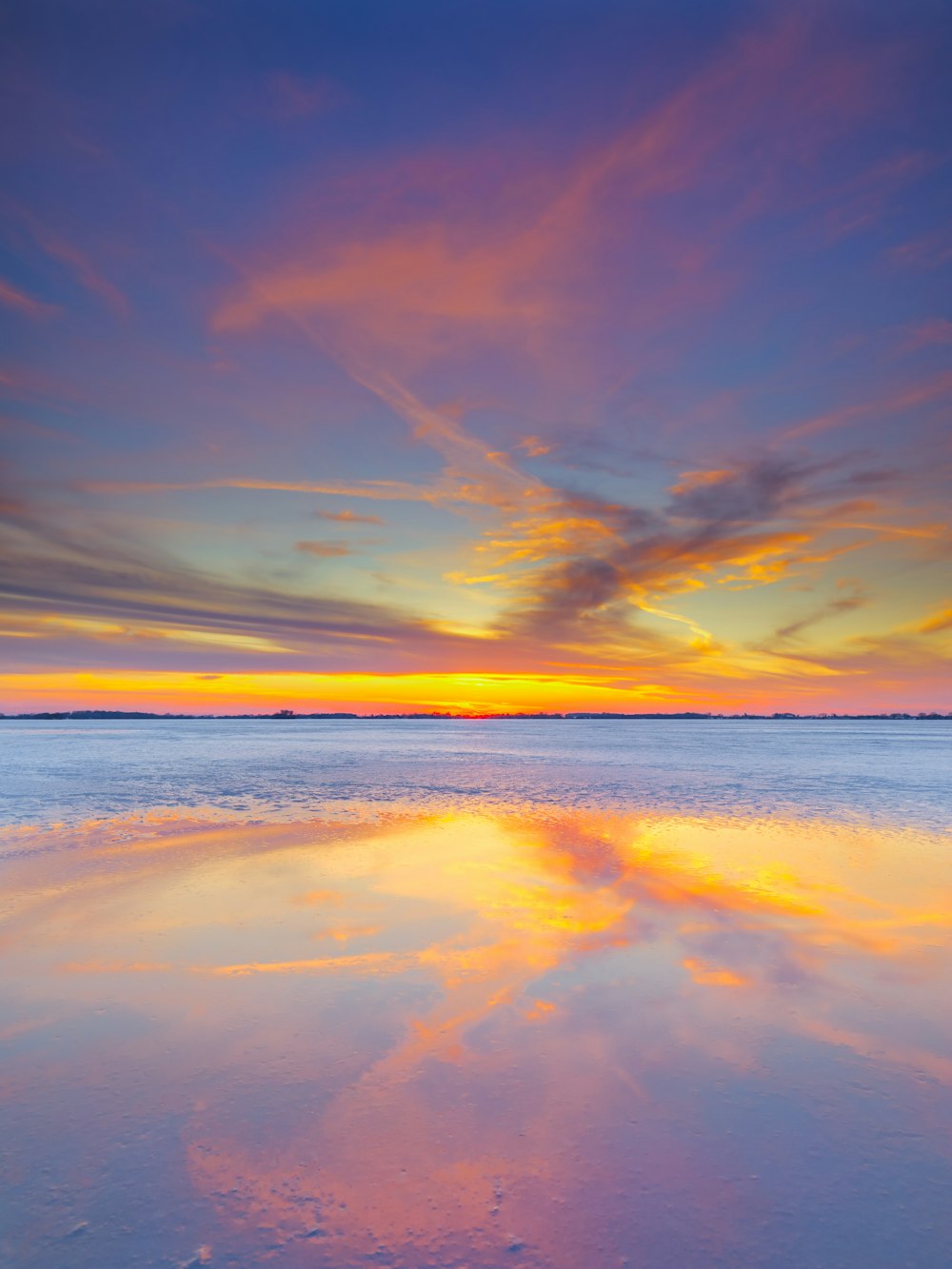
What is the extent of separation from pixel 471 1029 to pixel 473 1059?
424mm

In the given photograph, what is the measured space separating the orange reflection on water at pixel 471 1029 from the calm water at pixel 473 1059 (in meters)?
0.02

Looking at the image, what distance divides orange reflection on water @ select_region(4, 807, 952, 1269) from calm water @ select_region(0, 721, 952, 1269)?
0.02 metres

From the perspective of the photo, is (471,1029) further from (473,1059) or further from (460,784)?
(460,784)

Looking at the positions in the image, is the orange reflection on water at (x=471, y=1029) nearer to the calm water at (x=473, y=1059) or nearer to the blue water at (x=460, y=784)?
the calm water at (x=473, y=1059)

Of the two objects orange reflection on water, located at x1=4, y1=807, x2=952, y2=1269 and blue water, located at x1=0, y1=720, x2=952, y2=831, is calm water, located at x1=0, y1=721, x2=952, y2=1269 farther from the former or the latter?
blue water, located at x1=0, y1=720, x2=952, y2=831

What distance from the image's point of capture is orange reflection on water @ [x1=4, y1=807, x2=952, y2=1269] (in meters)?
3.41

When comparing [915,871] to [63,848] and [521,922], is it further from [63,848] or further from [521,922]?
[63,848]

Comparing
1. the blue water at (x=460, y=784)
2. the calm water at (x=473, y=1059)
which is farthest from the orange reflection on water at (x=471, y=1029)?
the blue water at (x=460, y=784)

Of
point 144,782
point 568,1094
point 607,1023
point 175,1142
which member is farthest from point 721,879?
point 144,782

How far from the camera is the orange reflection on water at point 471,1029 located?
11.2ft

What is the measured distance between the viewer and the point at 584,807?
17.3 m

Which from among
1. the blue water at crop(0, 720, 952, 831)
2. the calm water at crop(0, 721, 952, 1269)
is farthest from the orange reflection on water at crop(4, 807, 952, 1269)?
the blue water at crop(0, 720, 952, 831)

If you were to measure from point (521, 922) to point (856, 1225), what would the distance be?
4808mm

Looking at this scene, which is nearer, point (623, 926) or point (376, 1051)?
point (376, 1051)
